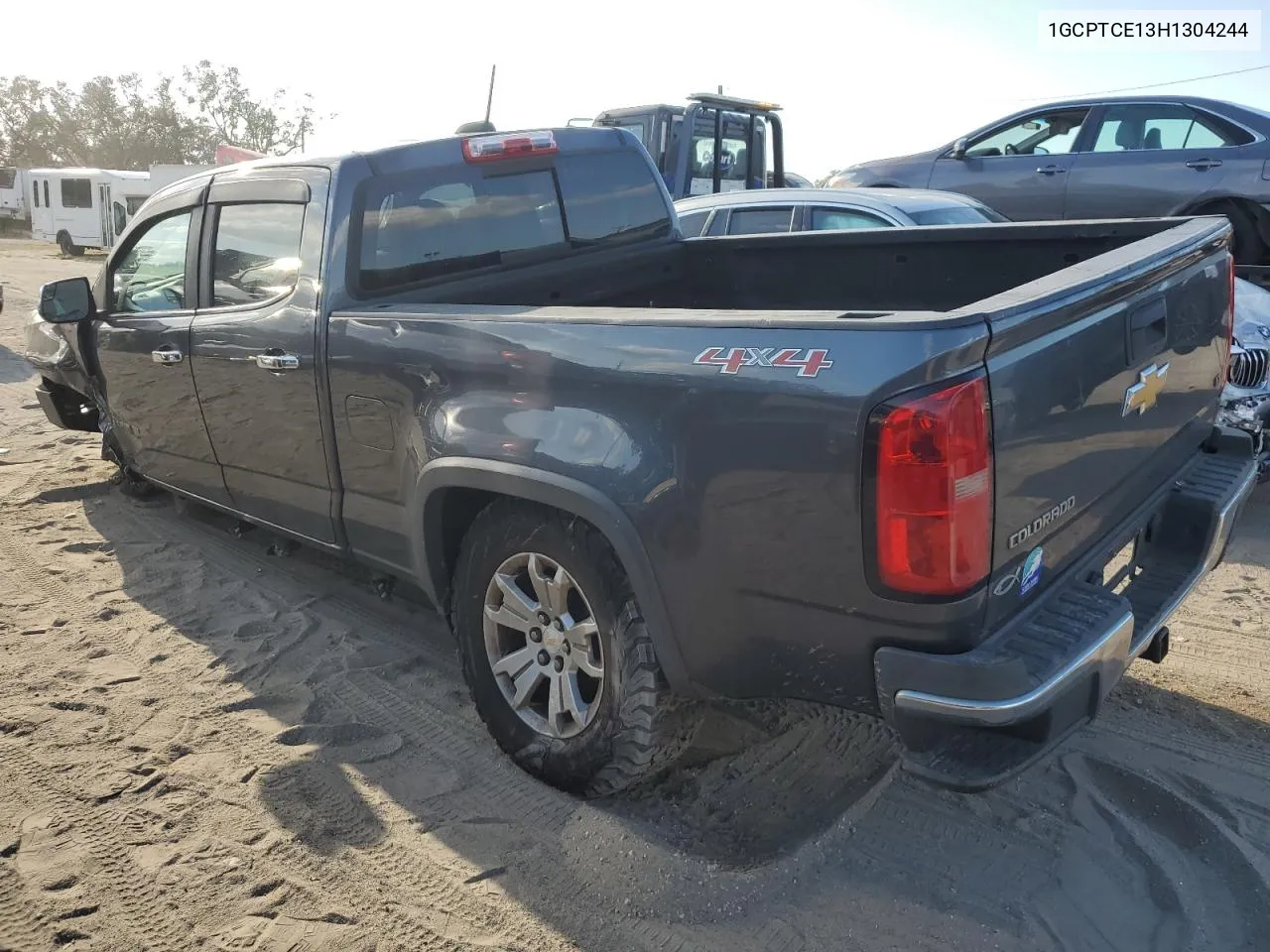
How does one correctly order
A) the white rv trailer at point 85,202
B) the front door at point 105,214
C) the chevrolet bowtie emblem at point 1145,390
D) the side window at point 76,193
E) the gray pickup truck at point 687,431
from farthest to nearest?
the side window at point 76,193 → the front door at point 105,214 → the white rv trailer at point 85,202 → the chevrolet bowtie emblem at point 1145,390 → the gray pickup truck at point 687,431

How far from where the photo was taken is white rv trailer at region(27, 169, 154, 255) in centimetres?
2859

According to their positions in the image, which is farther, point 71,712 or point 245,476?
point 245,476

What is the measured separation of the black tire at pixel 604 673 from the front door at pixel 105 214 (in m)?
30.2

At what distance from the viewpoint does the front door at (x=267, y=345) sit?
11.8ft

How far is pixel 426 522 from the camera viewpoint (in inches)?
127

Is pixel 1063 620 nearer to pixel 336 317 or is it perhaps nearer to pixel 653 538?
pixel 653 538

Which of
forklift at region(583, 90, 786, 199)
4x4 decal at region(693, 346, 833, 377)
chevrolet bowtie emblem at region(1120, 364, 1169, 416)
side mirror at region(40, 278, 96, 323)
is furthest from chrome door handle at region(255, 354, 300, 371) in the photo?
forklift at region(583, 90, 786, 199)

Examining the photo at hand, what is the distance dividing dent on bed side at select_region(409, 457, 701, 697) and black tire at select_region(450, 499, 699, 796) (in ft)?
0.27

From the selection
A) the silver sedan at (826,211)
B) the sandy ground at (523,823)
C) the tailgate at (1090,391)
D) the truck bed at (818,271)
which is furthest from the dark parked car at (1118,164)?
the tailgate at (1090,391)

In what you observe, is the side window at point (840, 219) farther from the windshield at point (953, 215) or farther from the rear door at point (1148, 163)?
the rear door at point (1148, 163)

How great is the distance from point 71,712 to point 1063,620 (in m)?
3.21

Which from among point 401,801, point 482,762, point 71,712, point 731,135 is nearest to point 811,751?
point 482,762

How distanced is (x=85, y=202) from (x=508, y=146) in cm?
3065

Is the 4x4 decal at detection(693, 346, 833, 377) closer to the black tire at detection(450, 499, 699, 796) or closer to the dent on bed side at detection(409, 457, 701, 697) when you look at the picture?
the dent on bed side at detection(409, 457, 701, 697)
